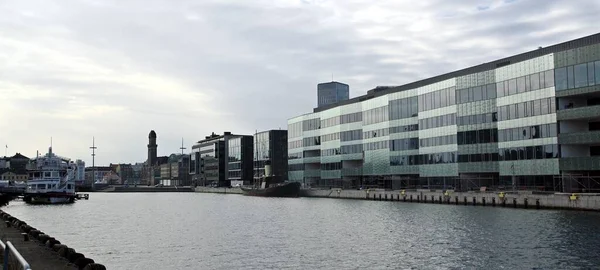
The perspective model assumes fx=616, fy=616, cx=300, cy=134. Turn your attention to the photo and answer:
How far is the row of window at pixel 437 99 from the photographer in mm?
121312

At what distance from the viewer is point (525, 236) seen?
49.0 meters

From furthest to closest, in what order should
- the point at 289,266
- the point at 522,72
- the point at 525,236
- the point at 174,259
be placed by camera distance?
the point at 522,72 → the point at 525,236 → the point at 174,259 → the point at 289,266

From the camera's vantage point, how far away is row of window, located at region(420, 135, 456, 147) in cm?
12106

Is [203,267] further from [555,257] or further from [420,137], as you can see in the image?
[420,137]

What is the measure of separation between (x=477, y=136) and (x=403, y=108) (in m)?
27.3

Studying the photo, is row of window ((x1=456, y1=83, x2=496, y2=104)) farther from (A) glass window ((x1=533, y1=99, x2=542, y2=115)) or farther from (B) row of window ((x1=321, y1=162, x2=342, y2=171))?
(B) row of window ((x1=321, y1=162, x2=342, y2=171))

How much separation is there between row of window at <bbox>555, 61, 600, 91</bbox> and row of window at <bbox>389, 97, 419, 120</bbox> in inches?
1742

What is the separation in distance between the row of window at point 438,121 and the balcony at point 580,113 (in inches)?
1170

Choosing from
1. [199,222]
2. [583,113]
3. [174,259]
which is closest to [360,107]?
[583,113]

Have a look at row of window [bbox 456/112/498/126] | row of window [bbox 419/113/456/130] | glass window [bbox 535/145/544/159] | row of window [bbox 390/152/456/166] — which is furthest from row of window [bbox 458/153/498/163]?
glass window [bbox 535/145/544/159]

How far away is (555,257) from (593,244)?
675 cm

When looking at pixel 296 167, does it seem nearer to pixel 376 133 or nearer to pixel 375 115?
pixel 376 133

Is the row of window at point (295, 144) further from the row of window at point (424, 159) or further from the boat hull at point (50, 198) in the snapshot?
the boat hull at point (50, 198)

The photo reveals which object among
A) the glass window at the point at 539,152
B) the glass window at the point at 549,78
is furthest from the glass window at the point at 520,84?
the glass window at the point at 539,152
